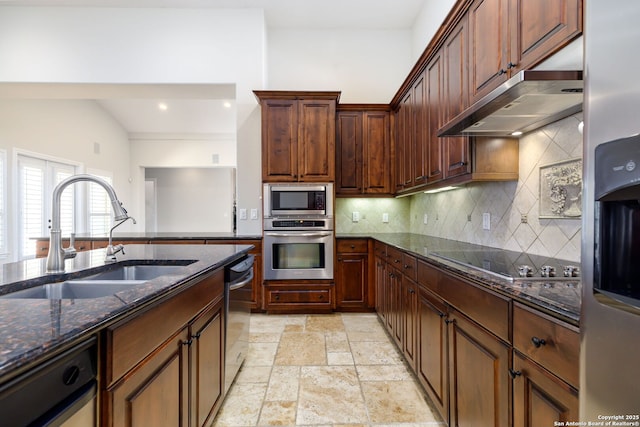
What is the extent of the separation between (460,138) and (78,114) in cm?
655

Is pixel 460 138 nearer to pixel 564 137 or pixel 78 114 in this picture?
pixel 564 137

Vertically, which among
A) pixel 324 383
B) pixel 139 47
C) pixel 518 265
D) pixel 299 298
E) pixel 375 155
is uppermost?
pixel 139 47

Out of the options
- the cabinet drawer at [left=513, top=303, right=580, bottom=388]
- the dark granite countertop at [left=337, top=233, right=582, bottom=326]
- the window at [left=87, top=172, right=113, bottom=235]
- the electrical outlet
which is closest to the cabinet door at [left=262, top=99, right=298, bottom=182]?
the electrical outlet

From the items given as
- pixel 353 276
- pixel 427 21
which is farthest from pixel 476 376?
pixel 427 21

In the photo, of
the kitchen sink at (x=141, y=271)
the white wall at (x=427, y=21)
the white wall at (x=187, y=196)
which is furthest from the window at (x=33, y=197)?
the white wall at (x=427, y=21)

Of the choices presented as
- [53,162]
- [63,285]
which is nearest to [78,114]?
[53,162]

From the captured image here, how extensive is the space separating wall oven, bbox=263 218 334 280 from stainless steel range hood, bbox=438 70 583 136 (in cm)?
187

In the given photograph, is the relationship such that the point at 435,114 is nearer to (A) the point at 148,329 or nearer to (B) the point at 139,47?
(A) the point at 148,329

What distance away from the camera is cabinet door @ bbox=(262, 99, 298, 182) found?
342cm

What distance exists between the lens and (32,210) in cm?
465

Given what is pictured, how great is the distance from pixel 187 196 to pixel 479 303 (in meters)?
Result: 8.17

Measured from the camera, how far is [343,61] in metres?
4.11

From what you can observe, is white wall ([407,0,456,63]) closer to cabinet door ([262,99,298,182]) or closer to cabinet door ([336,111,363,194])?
cabinet door ([336,111,363,194])

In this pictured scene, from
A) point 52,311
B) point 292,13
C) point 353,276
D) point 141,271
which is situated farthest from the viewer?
point 292,13
